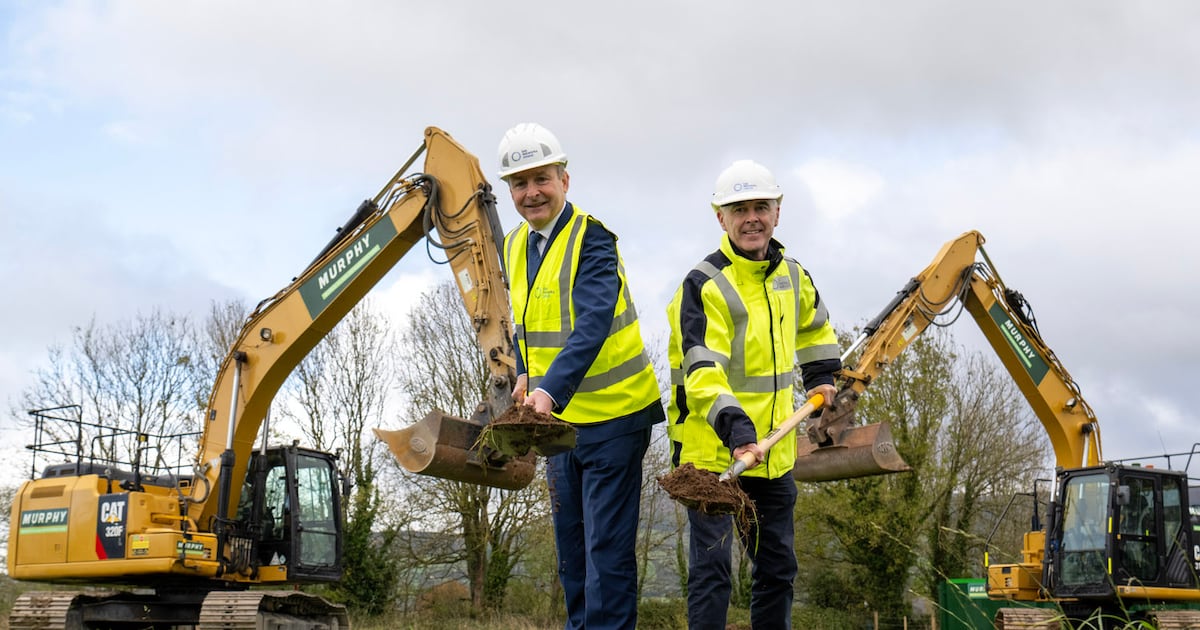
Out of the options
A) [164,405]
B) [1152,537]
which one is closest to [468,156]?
[1152,537]

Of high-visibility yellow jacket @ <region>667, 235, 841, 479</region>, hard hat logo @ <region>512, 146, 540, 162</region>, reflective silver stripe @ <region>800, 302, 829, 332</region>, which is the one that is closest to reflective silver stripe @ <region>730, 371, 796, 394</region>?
high-visibility yellow jacket @ <region>667, 235, 841, 479</region>

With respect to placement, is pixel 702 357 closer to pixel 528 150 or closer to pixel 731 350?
pixel 731 350

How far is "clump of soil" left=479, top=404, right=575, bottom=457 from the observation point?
4006 millimetres

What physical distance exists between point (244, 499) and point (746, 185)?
992 centimetres

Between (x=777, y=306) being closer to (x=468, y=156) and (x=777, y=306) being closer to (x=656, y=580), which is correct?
(x=468, y=156)

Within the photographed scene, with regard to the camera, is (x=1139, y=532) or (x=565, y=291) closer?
(x=565, y=291)

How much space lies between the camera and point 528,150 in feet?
14.8

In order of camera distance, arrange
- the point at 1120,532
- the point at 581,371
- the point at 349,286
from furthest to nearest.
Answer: the point at 1120,532
the point at 349,286
the point at 581,371

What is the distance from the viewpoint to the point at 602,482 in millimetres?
4141

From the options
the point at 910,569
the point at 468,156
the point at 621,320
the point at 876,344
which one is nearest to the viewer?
the point at 621,320

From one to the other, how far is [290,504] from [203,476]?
0.97 metres

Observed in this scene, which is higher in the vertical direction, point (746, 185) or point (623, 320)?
→ point (746, 185)

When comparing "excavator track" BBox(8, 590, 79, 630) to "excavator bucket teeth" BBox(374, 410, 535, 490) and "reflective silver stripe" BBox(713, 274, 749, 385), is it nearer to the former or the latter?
"excavator bucket teeth" BBox(374, 410, 535, 490)

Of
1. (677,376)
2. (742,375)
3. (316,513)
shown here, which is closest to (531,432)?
(677,376)
